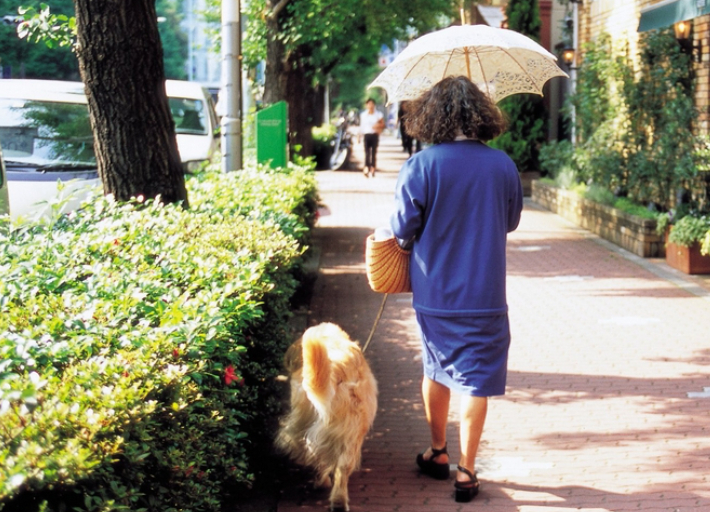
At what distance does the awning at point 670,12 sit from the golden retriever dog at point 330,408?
23.8 ft

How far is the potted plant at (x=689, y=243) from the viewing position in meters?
10.2

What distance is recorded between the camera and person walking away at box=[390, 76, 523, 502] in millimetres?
4477

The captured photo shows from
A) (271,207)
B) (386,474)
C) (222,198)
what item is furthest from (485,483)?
(222,198)

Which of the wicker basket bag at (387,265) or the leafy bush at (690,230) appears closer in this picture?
the wicker basket bag at (387,265)

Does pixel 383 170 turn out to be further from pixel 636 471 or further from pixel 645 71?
pixel 636 471

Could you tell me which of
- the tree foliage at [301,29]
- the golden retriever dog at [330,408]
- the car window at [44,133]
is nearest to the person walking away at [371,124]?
the tree foliage at [301,29]

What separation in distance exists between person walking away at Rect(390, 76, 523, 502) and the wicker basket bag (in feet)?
0.32

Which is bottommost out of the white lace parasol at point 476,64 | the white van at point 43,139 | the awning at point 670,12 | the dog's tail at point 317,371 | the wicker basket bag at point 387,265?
the dog's tail at point 317,371

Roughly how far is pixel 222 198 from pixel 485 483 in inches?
158

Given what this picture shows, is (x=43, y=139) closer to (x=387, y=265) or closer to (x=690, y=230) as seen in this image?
(x=690, y=230)

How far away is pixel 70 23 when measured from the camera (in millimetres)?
7695

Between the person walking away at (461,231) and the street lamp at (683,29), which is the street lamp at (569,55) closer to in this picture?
the street lamp at (683,29)

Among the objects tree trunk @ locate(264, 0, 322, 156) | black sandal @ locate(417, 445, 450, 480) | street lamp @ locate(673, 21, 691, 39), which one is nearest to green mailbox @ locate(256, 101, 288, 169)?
tree trunk @ locate(264, 0, 322, 156)

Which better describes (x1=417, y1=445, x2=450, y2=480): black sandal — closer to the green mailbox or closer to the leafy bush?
the leafy bush
